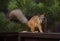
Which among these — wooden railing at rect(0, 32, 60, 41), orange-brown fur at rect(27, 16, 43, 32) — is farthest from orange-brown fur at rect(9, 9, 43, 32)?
wooden railing at rect(0, 32, 60, 41)

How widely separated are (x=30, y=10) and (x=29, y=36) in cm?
27

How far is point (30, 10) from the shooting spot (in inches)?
72.6

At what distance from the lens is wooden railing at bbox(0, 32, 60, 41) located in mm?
1639

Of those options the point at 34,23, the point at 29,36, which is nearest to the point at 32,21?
the point at 34,23

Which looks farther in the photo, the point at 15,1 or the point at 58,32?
the point at 15,1

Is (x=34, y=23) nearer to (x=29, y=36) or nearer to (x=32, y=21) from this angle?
(x=32, y=21)

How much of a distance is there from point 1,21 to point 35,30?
0.33 meters

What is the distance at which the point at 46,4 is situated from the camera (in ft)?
6.07

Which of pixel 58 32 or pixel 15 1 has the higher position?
pixel 15 1

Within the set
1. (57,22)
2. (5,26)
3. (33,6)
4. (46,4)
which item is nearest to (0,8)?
(5,26)

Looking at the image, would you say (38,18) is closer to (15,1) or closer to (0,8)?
(15,1)

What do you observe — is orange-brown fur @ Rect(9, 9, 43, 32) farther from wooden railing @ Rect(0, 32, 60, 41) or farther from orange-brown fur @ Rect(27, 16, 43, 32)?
wooden railing @ Rect(0, 32, 60, 41)

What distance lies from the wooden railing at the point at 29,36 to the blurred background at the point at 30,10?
0.19 ft

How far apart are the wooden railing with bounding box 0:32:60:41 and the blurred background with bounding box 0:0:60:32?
2.3 inches
